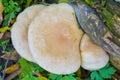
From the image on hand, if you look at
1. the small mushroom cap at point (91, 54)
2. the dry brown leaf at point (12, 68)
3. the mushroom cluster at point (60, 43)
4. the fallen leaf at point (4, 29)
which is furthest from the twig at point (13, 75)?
the small mushroom cap at point (91, 54)

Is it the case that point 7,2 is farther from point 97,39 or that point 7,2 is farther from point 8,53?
point 97,39

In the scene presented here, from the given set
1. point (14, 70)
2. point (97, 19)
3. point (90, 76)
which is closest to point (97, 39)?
point (97, 19)

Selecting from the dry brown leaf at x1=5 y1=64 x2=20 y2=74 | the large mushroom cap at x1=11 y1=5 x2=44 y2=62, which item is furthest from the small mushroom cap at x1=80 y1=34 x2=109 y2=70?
the dry brown leaf at x1=5 y1=64 x2=20 y2=74

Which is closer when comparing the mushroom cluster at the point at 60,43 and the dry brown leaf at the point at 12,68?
the mushroom cluster at the point at 60,43

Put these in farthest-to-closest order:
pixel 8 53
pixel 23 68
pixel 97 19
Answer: pixel 8 53 < pixel 23 68 < pixel 97 19

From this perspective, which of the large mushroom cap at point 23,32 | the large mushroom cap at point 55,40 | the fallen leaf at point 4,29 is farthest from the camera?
the fallen leaf at point 4,29

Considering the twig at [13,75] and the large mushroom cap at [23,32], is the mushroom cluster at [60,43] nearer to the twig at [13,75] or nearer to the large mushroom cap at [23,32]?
the large mushroom cap at [23,32]

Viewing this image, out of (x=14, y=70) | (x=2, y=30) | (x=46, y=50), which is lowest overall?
(x=14, y=70)
